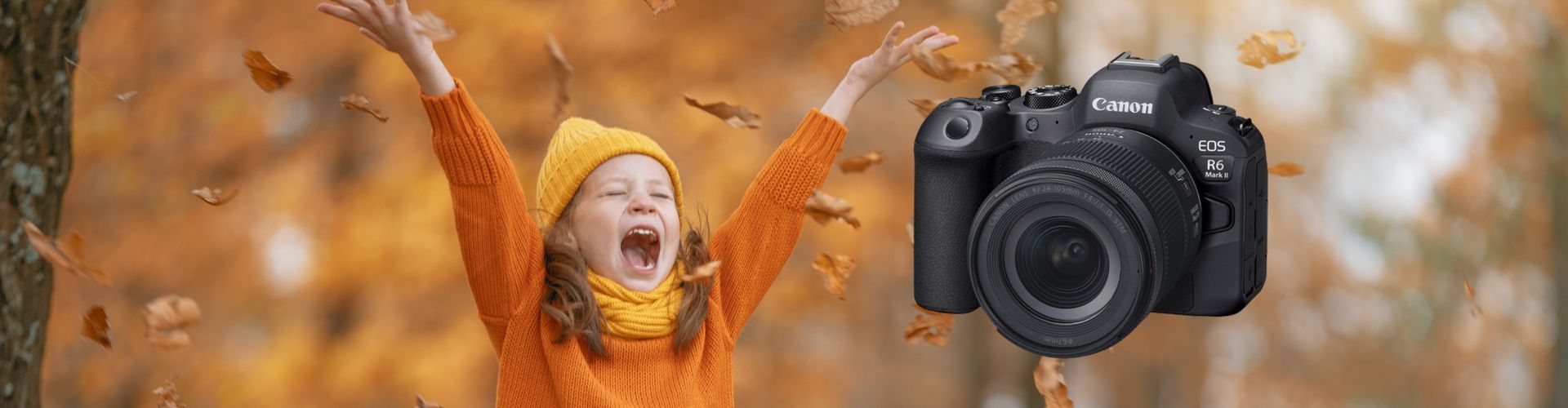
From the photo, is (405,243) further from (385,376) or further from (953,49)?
(953,49)

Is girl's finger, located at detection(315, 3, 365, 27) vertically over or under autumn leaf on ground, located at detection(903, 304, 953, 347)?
over

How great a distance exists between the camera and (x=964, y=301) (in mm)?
2715

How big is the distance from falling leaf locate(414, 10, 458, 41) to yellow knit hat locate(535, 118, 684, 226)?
0.29 meters

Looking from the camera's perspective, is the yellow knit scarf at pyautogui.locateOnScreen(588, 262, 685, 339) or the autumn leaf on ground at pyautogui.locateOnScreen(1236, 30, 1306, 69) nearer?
the yellow knit scarf at pyautogui.locateOnScreen(588, 262, 685, 339)

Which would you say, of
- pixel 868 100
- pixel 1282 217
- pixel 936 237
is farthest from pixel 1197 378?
pixel 936 237

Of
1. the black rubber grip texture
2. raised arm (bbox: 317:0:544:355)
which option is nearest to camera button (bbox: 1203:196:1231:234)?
the black rubber grip texture

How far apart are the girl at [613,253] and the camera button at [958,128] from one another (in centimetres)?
13

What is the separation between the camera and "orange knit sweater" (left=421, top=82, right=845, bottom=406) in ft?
7.33

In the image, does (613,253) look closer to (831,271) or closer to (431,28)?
(431,28)

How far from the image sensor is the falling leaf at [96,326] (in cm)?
279

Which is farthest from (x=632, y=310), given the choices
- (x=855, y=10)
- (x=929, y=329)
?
(x=855, y=10)

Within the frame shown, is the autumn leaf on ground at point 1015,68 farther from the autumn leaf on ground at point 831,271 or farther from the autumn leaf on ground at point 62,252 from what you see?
the autumn leaf on ground at point 62,252

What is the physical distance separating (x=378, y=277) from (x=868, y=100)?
1490mm

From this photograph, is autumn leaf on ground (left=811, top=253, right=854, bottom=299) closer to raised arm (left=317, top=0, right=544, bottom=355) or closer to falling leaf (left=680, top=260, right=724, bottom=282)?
falling leaf (left=680, top=260, right=724, bottom=282)
